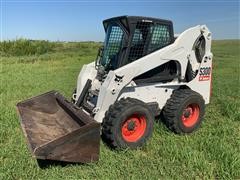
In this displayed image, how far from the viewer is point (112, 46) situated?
5.49 m

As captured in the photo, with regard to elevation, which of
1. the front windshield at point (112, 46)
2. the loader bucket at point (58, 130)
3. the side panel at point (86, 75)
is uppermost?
the front windshield at point (112, 46)

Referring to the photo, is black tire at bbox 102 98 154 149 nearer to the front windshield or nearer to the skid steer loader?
the skid steer loader

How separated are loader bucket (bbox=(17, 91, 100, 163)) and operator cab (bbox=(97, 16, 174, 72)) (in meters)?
1.10

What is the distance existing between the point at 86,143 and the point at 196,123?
8.00ft

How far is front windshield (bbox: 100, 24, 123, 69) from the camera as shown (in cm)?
531

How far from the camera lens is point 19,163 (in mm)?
4125

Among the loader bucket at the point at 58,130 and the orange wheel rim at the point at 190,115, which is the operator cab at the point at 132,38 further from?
the orange wheel rim at the point at 190,115

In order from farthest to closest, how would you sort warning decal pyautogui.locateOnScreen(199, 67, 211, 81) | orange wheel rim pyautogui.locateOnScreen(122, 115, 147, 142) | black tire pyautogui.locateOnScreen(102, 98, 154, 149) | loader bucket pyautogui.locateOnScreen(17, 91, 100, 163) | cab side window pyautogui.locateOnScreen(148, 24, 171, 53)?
warning decal pyautogui.locateOnScreen(199, 67, 211, 81) → cab side window pyautogui.locateOnScreen(148, 24, 171, 53) → orange wheel rim pyautogui.locateOnScreen(122, 115, 147, 142) → black tire pyautogui.locateOnScreen(102, 98, 154, 149) → loader bucket pyautogui.locateOnScreen(17, 91, 100, 163)

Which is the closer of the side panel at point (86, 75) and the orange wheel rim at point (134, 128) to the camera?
the orange wheel rim at point (134, 128)

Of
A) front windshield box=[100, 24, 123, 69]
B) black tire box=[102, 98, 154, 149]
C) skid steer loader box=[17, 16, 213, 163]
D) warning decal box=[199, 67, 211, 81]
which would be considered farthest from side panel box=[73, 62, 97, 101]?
warning decal box=[199, 67, 211, 81]

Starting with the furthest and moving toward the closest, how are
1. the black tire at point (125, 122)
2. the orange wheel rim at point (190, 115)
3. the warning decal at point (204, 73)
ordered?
1. the warning decal at point (204, 73)
2. the orange wheel rim at point (190, 115)
3. the black tire at point (125, 122)

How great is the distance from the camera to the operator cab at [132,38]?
5031 millimetres

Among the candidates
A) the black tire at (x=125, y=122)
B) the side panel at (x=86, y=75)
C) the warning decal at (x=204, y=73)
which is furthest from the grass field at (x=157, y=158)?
the side panel at (x=86, y=75)

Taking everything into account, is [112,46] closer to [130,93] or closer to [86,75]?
[86,75]
